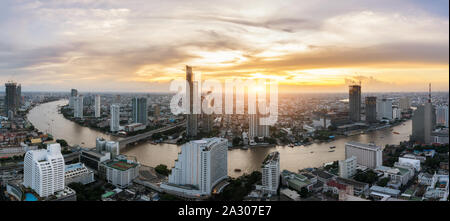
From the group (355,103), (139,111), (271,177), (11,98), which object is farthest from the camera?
(355,103)

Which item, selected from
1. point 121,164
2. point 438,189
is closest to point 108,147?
point 121,164

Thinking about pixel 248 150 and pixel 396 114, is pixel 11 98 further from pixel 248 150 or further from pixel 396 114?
pixel 396 114

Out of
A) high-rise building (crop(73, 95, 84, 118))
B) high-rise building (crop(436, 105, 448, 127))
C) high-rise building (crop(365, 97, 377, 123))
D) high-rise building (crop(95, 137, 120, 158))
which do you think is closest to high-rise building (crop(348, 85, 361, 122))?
high-rise building (crop(365, 97, 377, 123))

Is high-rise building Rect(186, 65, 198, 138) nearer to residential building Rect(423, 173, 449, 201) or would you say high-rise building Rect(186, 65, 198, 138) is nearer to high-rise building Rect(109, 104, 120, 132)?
high-rise building Rect(109, 104, 120, 132)

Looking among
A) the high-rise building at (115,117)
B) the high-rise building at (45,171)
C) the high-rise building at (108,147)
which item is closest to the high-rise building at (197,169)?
the high-rise building at (45,171)
